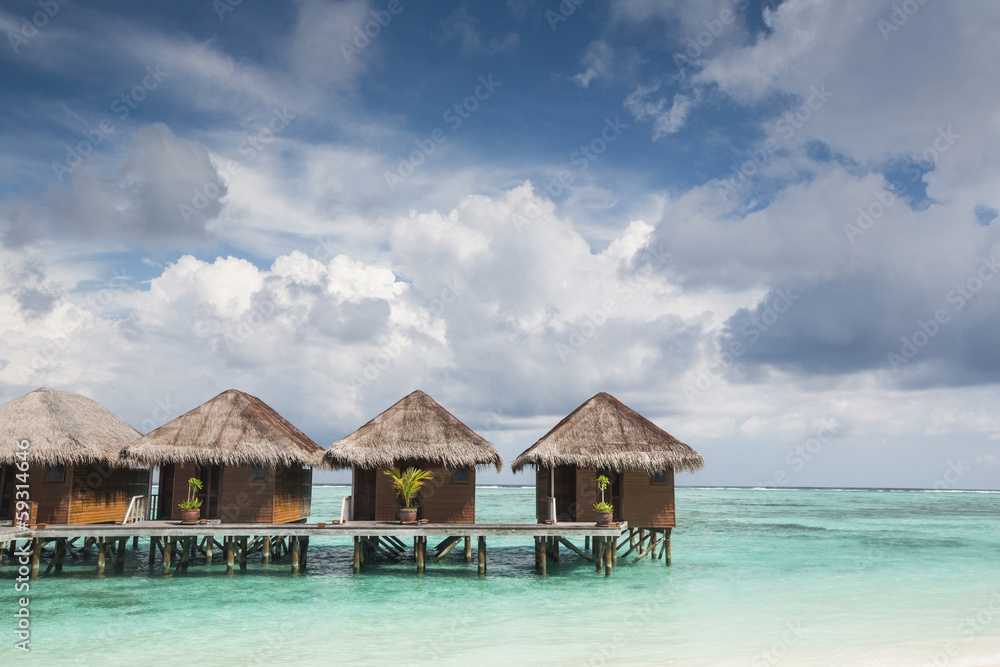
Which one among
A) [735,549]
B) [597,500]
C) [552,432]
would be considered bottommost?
[735,549]

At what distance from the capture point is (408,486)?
61.2ft

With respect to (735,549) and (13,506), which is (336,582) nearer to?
(13,506)

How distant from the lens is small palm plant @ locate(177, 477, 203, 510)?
60.5 feet

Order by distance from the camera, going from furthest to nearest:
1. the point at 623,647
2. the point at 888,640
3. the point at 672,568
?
the point at 672,568 → the point at 888,640 → the point at 623,647

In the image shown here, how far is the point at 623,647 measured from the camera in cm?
1235

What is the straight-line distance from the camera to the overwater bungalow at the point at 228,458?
19.2 m

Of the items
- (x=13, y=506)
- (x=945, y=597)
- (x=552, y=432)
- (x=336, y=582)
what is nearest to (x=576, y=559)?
(x=552, y=432)

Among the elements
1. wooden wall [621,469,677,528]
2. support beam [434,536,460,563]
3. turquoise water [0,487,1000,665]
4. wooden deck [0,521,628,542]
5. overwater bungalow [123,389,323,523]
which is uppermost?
overwater bungalow [123,389,323,523]

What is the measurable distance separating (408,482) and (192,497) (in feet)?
19.4

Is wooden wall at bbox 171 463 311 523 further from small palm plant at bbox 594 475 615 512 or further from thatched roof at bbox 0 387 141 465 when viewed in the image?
small palm plant at bbox 594 475 615 512

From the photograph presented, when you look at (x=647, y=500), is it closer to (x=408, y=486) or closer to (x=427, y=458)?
(x=427, y=458)

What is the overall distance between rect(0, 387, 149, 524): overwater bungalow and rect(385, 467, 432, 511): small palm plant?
738cm

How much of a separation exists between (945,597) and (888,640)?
6.54m

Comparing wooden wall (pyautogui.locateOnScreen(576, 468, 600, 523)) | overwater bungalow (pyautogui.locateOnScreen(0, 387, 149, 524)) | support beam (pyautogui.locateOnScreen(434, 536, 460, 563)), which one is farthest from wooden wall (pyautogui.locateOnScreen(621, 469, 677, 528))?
overwater bungalow (pyautogui.locateOnScreen(0, 387, 149, 524))
